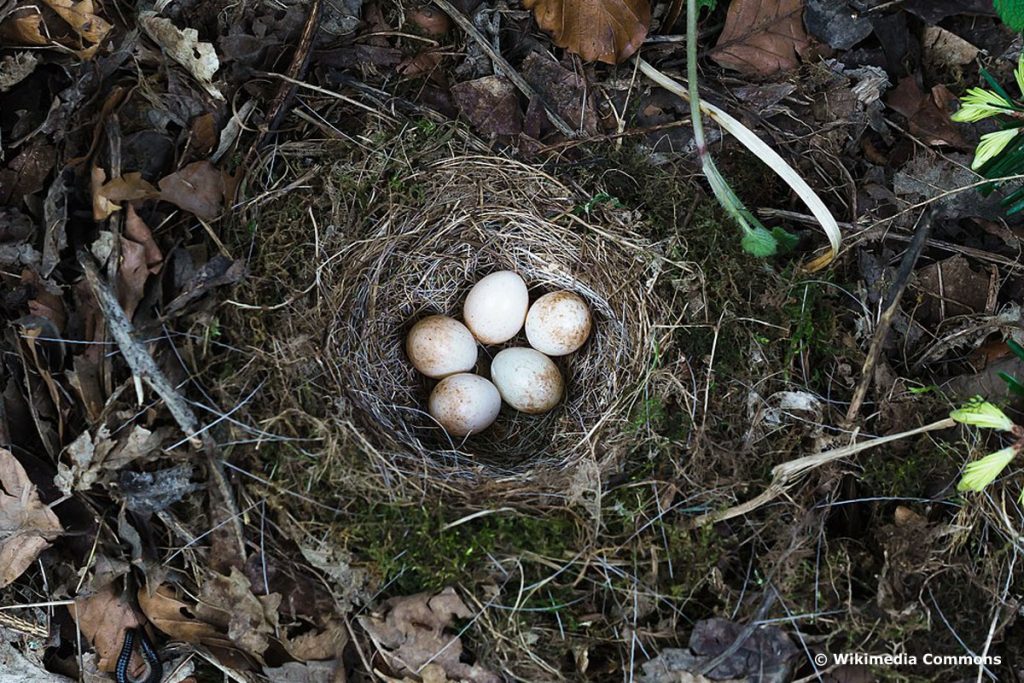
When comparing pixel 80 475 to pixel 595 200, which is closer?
pixel 80 475

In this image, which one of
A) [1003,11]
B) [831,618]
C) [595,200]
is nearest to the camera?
[1003,11]

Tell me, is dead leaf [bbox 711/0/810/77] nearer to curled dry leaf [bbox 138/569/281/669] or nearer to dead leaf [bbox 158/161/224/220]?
dead leaf [bbox 158/161/224/220]

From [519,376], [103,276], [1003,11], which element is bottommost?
[519,376]

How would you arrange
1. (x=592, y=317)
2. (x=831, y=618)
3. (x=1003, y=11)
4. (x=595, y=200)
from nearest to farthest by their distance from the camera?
(x=1003, y=11)
(x=831, y=618)
(x=595, y=200)
(x=592, y=317)

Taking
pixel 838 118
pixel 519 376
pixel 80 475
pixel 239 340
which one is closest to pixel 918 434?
pixel 838 118

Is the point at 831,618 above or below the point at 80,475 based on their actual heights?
below

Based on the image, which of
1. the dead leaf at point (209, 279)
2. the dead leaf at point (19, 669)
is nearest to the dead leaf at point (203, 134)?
the dead leaf at point (209, 279)

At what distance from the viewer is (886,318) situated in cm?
196

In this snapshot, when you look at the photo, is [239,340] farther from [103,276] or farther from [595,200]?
[595,200]

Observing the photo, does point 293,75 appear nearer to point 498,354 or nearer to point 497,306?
point 497,306

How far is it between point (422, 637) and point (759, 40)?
1.80 m

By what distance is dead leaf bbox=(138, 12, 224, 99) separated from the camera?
79.3 inches

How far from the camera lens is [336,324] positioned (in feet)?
7.00

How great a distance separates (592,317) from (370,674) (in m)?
1.13
